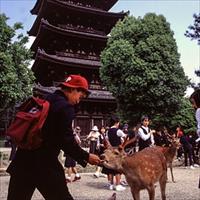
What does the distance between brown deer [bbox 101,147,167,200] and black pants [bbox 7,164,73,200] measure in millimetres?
1550

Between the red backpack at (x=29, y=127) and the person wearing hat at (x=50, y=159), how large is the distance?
Result: 83 mm

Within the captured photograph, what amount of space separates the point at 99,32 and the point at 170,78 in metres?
8.46

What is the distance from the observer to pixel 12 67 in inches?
720

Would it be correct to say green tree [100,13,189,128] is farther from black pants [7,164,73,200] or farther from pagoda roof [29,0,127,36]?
black pants [7,164,73,200]

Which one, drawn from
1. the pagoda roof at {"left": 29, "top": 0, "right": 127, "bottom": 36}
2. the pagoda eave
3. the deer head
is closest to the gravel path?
the deer head

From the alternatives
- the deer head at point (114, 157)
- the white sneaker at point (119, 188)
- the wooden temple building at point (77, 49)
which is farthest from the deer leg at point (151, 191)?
the wooden temple building at point (77, 49)

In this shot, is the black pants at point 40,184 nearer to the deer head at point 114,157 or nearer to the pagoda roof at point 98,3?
the deer head at point 114,157

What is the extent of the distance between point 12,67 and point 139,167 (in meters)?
12.9

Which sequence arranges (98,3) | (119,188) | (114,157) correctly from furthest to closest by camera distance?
(98,3) → (119,188) → (114,157)

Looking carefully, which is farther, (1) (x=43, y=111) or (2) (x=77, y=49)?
(2) (x=77, y=49)

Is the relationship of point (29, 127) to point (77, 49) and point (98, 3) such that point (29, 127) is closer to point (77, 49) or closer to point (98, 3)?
point (77, 49)

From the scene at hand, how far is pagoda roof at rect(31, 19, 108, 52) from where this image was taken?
107ft

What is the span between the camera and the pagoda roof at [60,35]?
32688 mm

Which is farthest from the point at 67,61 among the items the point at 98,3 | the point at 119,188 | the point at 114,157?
the point at 114,157
